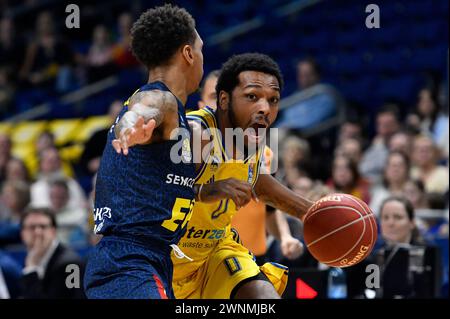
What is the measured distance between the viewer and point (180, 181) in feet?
13.0

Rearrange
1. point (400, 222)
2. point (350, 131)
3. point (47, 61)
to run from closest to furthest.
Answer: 1. point (400, 222)
2. point (350, 131)
3. point (47, 61)

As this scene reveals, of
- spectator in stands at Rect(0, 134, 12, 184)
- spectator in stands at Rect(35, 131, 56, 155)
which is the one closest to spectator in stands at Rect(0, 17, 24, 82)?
spectator in stands at Rect(35, 131, 56, 155)

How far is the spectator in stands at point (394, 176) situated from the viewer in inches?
310

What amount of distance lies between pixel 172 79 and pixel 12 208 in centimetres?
520

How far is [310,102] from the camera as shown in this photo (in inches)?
407

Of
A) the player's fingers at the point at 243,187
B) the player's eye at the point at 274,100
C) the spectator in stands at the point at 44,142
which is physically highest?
the spectator in stands at the point at 44,142

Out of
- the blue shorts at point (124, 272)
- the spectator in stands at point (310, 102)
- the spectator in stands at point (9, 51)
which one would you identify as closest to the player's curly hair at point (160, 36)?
the blue shorts at point (124, 272)

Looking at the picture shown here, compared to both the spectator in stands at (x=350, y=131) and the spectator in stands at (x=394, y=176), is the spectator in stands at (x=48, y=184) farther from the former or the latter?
the spectator in stands at (x=394, y=176)

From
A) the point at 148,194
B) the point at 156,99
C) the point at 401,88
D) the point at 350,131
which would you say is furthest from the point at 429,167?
the point at 156,99

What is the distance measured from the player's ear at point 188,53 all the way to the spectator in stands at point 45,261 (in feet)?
9.38

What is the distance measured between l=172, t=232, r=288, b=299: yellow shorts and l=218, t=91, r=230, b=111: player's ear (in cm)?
68

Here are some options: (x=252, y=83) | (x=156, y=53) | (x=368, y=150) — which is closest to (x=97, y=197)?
(x=156, y=53)

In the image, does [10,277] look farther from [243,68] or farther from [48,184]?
[243,68]

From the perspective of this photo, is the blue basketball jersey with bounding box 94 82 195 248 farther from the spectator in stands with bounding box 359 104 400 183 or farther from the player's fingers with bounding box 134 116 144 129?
the spectator in stands with bounding box 359 104 400 183
